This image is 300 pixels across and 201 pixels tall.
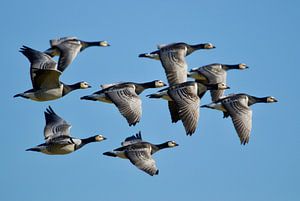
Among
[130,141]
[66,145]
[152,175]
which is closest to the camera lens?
[152,175]

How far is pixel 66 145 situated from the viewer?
3616 cm

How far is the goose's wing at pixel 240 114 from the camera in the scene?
117 feet

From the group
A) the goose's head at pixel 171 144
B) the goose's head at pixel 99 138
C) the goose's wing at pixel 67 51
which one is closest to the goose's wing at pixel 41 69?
the goose's wing at pixel 67 51

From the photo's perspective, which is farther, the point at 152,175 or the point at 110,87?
the point at 110,87

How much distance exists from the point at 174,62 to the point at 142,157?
5033mm

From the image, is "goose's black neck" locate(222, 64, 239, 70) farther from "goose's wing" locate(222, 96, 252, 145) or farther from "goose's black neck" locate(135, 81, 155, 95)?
"goose's wing" locate(222, 96, 252, 145)

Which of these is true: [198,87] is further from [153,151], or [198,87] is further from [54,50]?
[54,50]

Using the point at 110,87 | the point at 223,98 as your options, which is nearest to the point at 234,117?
the point at 223,98

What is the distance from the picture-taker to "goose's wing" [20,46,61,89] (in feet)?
118

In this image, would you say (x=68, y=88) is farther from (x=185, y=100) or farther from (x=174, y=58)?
(x=185, y=100)

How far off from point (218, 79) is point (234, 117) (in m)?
5.00

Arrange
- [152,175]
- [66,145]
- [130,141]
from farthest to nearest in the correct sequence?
[130,141] < [66,145] < [152,175]

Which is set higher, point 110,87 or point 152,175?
point 110,87

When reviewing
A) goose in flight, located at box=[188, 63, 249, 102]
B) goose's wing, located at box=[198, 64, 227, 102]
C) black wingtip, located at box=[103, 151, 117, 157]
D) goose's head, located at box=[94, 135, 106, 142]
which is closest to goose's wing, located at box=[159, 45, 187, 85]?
goose in flight, located at box=[188, 63, 249, 102]
